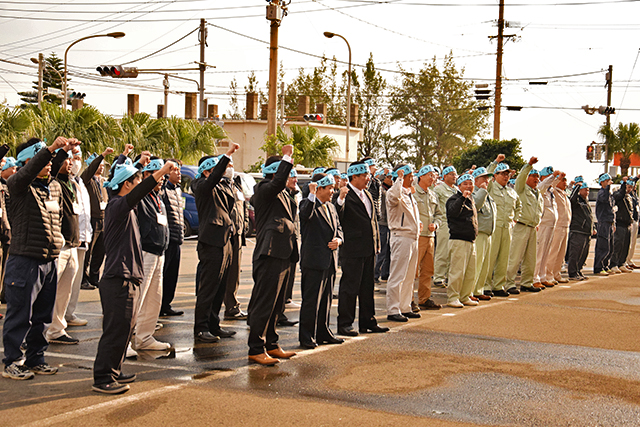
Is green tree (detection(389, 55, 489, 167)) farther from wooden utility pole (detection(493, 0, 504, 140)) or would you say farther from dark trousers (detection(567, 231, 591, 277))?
dark trousers (detection(567, 231, 591, 277))

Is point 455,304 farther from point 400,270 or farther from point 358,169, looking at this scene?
point 358,169

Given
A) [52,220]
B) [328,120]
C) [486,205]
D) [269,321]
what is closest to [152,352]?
[269,321]

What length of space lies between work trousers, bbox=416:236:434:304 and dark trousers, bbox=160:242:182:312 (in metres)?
3.80

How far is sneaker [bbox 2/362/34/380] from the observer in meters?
6.58

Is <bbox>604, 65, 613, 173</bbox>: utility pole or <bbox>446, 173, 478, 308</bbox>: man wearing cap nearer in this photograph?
<bbox>446, 173, 478, 308</bbox>: man wearing cap

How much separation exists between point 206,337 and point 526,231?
7.56m

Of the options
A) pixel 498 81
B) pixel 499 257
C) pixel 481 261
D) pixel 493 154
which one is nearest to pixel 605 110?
pixel 498 81

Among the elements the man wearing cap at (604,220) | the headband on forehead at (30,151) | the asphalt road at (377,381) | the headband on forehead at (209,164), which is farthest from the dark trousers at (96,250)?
the man wearing cap at (604,220)

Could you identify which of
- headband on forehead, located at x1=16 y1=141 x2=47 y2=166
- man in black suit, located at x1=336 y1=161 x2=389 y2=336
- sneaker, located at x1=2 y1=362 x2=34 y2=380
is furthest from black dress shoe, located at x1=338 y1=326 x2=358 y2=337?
headband on forehead, located at x1=16 y1=141 x2=47 y2=166

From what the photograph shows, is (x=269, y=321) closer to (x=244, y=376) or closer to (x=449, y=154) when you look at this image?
(x=244, y=376)

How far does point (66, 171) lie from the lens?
25.8ft

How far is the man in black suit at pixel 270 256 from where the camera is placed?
748cm

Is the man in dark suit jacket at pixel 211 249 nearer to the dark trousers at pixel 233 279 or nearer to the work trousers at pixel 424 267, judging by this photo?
the dark trousers at pixel 233 279

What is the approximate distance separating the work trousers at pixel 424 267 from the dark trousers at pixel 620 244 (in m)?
8.40
